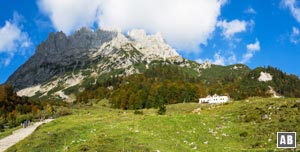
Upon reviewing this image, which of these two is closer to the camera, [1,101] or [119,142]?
[119,142]

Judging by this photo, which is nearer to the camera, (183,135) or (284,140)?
(284,140)

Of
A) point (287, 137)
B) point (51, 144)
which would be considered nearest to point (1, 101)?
point (51, 144)

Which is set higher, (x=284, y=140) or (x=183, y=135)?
(x=284, y=140)

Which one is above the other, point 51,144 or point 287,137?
point 287,137

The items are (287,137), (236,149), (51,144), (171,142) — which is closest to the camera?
(287,137)

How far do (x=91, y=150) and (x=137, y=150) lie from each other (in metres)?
4.44

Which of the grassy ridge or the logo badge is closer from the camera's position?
the logo badge

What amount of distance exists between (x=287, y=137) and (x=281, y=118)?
24.3 meters

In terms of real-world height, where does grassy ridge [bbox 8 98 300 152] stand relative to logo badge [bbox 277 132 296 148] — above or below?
below

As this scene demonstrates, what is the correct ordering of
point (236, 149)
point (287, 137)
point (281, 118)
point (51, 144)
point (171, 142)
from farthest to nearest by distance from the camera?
point (281, 118) < point (51, 144) < point (171, 142) < point (236, 149) < point (287, 137)

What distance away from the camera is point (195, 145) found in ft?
117

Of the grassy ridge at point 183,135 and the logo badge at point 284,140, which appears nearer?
the logo badge at point 284,140

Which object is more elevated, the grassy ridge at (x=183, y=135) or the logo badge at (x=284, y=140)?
the logo badge at (x=284, y=140)

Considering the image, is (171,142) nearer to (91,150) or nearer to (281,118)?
(91,150)
